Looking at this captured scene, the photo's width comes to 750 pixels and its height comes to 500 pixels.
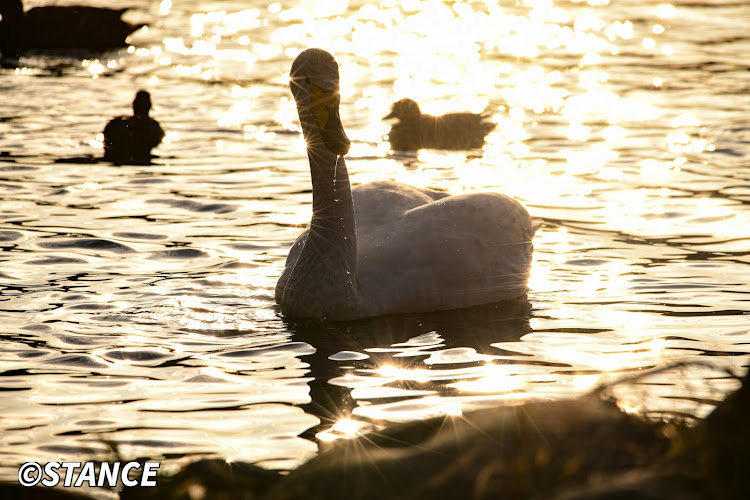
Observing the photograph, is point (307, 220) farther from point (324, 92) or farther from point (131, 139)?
point (131, 139)

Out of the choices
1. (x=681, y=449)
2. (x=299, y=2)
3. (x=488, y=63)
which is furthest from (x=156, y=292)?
(x=299, y=2)

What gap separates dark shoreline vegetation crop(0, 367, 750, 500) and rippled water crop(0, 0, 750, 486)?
1.04 ft

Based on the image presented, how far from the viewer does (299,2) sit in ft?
97.1

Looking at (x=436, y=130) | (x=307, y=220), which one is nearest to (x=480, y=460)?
(x=307, y=220)

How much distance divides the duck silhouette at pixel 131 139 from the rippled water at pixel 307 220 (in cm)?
31

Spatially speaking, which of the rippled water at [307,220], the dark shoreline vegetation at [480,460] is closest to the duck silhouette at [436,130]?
the rippled water at [307,220]

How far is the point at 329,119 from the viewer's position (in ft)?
27.8

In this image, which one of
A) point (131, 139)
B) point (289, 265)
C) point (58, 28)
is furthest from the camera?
point (58, 28)

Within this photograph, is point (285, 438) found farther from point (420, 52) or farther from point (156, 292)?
point (420, 52)

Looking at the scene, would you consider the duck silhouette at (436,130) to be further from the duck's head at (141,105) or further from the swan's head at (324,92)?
the swan's head at (324,92)

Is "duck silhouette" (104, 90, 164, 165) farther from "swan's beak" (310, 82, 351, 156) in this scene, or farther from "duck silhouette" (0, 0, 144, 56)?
"duck silhouette" (0, 0, 144, 56)

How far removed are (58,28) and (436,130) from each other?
1114 centimetres

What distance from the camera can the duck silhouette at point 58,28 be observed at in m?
23.5

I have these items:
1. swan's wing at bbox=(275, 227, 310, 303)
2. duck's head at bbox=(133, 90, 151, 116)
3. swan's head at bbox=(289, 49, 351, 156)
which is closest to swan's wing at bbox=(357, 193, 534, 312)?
swan's wing at bbox=(275, 227, 310, 303)
